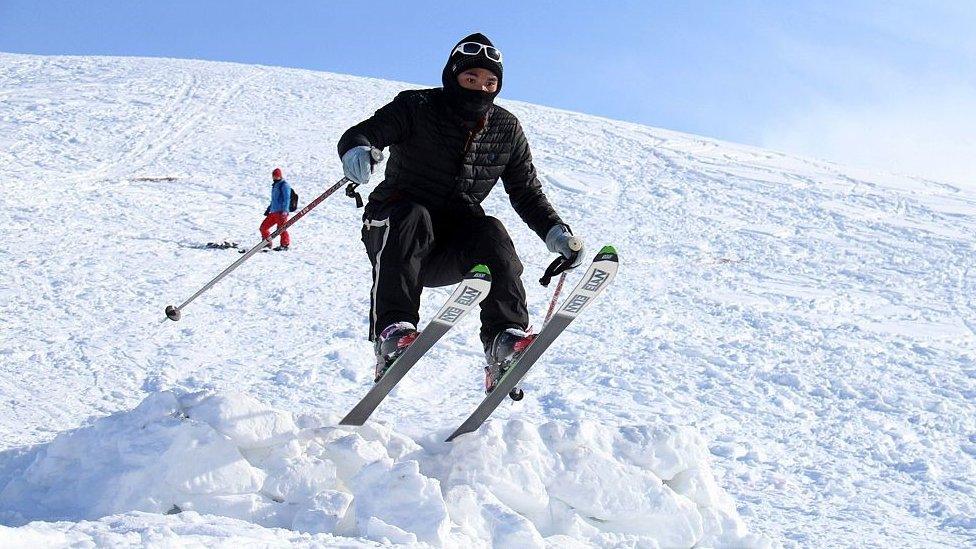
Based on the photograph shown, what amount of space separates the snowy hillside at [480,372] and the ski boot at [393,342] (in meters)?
0.29

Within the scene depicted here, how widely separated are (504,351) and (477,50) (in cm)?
136

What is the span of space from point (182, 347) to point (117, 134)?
13.2m

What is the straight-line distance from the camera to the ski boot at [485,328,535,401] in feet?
12.3

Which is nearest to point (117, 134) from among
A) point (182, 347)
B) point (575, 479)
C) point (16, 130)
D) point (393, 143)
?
point (16, 130)

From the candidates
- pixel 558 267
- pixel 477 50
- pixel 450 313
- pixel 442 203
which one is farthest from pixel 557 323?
pixel 477 50

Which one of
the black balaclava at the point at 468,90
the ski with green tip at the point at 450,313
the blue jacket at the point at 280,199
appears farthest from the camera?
the blue jacket at the point at 280,199

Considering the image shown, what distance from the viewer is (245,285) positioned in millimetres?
8945

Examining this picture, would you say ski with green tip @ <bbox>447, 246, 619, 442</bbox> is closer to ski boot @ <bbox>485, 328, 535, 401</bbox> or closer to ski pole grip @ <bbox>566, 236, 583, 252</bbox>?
ski boot @ <bbox>485, 328, 535, 401</bbox>

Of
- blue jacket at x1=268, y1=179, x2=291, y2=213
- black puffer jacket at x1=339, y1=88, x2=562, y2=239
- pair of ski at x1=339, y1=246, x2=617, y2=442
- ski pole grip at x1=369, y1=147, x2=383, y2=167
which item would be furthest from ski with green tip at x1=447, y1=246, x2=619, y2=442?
blue jacket at x1=268, y1=179, x2=291, y2=213

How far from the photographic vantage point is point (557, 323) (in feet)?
11.7

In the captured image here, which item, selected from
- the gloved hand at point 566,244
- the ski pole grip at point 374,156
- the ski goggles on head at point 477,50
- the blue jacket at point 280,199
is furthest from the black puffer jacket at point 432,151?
the blue jacket at point 280,199

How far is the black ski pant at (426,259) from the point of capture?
12.3 ft

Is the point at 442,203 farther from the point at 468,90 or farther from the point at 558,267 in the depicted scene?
the point at 558,267

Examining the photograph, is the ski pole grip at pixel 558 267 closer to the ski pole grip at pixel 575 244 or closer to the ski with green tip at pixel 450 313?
the ski pole grip at pixel 575 244
